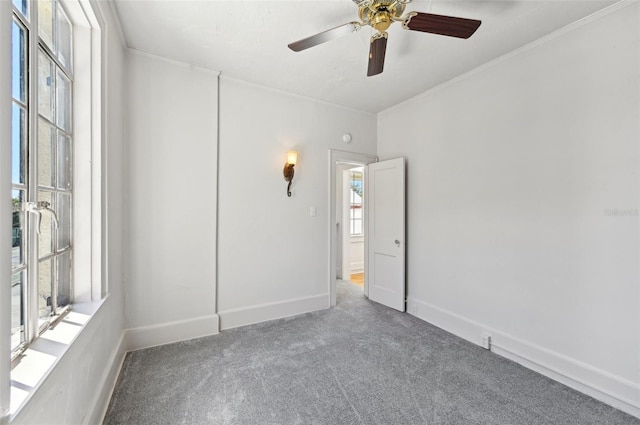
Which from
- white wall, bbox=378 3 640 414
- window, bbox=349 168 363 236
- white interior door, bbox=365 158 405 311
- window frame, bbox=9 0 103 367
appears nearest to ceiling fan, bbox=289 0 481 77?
white wall, bbox=378 3 640 414

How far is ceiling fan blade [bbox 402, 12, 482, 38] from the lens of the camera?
1455 millimetres

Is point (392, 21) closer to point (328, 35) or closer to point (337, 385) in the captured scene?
point (328, 35)

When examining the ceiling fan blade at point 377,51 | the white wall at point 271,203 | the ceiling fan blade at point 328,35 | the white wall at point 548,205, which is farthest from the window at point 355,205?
the ceiling fan blade at point 328,35

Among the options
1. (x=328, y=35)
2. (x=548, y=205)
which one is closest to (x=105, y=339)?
(x=328, y=35)

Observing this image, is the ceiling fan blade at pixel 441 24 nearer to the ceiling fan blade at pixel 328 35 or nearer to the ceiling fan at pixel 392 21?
the ceiling fan at pixel 392 21

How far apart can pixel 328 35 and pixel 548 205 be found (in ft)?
6.96

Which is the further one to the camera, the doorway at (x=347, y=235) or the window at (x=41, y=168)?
the doorway at (x=347, y=235)

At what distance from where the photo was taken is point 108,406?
5.65 feet

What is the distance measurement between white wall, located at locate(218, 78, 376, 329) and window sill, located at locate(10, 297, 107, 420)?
4.80ft

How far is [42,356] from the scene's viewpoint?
3.43ft

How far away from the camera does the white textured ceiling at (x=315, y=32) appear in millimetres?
1843

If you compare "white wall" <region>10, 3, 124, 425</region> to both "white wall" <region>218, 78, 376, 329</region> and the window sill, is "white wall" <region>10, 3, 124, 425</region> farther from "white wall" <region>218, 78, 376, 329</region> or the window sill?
"white wall" <region>218, 78, 376, 329</region>

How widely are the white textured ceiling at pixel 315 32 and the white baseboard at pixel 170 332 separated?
2.52 m

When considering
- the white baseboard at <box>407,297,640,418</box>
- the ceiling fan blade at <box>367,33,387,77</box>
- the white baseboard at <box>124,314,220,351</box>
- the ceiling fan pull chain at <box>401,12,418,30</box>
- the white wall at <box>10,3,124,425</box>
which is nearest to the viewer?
the white wall at <box>10,3,124,425</box>
